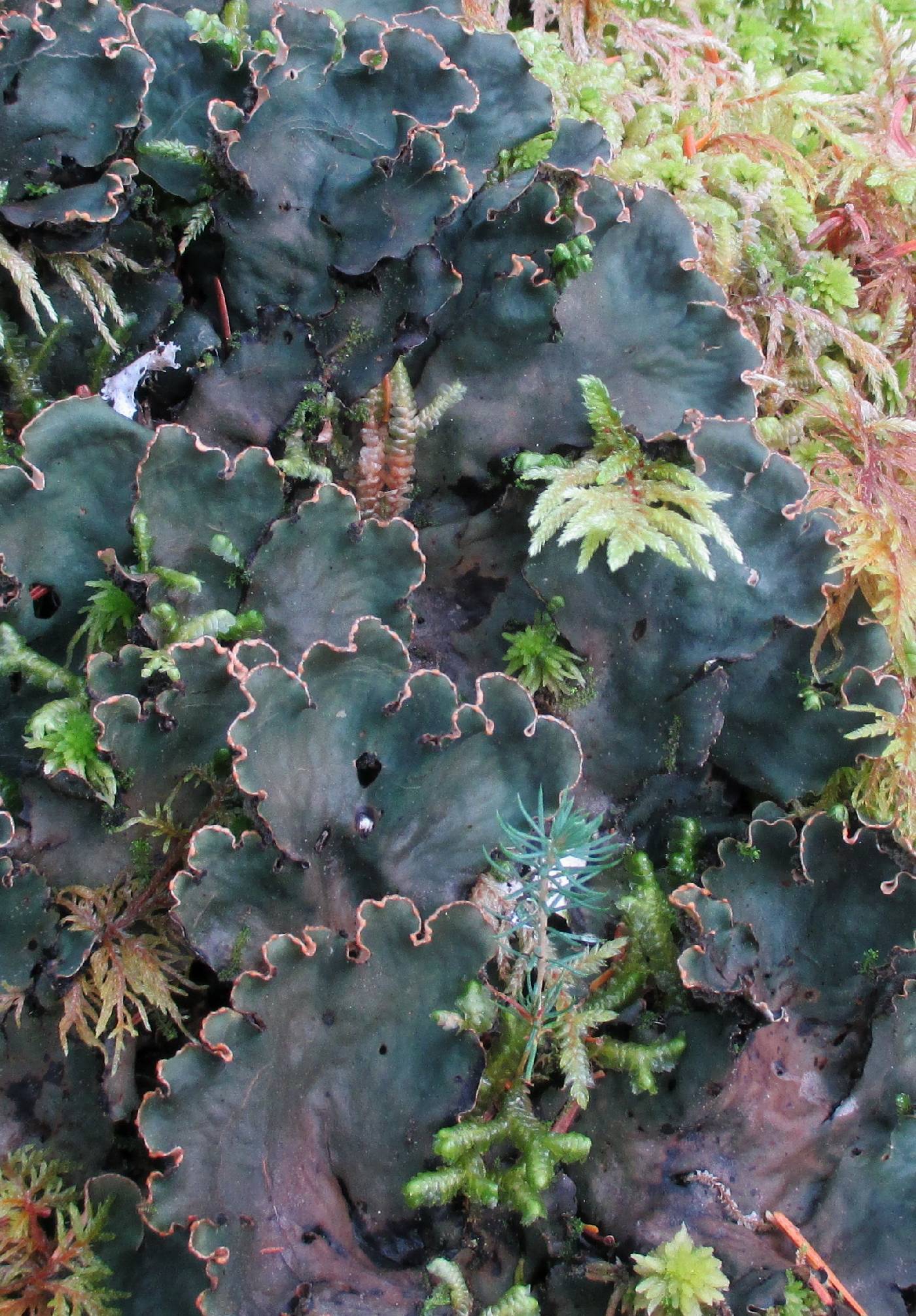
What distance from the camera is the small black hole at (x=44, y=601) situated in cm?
194

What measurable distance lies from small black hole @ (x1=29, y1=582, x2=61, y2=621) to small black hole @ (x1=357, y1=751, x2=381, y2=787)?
684 mm

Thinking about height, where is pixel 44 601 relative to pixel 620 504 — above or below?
below

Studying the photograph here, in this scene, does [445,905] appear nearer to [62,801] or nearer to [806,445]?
[62,801]

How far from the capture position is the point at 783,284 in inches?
106

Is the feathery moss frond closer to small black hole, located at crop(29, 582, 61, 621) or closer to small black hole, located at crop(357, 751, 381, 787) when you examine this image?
small black hole, located at crop(357, 751, 381, 787)

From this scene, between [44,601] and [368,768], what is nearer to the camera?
[368,768]

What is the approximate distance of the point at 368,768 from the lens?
189 cm

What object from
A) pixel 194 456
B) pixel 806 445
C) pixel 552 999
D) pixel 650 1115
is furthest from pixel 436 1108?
pixel 806 445

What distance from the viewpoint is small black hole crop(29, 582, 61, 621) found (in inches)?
76.4

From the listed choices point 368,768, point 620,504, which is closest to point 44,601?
point 368,768

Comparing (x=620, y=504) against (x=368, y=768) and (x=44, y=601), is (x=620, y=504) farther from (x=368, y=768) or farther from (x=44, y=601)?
(x=44, y=601)

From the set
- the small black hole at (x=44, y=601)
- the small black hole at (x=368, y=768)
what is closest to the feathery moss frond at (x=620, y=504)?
the small black hole at (x=368, y=768)

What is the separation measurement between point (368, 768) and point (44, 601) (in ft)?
2.48

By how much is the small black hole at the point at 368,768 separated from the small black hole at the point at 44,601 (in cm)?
68
